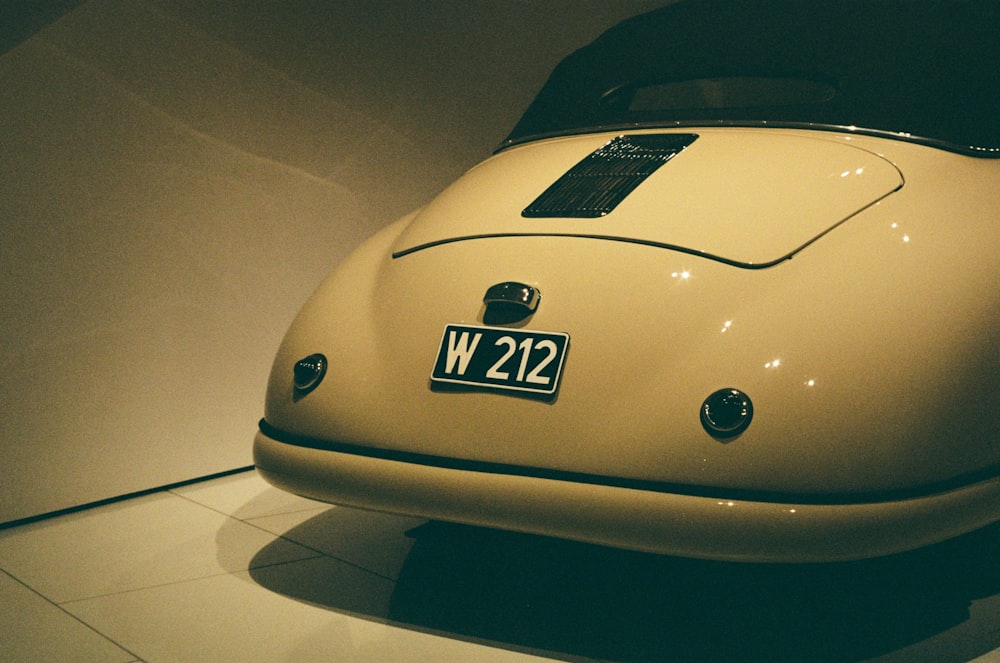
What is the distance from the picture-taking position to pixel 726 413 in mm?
1396

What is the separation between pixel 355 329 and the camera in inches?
69.2

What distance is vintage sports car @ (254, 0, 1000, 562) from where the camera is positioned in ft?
4.53

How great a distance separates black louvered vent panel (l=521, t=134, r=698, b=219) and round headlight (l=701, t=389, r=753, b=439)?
18.0 inches

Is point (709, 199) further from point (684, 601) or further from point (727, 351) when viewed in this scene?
point (684, 601)

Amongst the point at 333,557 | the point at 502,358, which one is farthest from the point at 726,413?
the point at 333,557

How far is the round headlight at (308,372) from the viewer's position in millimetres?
1713

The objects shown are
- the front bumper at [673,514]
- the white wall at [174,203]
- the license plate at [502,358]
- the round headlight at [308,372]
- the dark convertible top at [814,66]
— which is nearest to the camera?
the front bumper at [673,514]

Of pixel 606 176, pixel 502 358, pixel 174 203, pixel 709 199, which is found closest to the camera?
pixel 502 358

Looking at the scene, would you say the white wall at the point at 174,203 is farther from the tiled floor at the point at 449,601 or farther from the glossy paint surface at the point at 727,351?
the glossy paint surface at the point at 727,351

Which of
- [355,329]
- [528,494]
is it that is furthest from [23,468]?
[528,494]

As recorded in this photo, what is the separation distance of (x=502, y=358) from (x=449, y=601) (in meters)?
0.51

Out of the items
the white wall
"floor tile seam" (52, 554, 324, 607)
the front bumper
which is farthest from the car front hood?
the white wall

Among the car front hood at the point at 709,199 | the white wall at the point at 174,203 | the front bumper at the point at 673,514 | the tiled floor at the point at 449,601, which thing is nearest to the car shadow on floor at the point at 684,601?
the tiled floor at the point at 449,601

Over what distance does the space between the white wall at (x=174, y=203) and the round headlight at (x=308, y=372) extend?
2.80 ft
